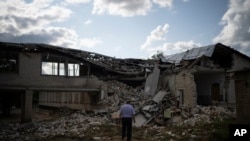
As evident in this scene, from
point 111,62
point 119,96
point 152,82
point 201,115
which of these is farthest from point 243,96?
point 111,62

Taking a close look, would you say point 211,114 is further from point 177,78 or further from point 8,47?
point 8,47

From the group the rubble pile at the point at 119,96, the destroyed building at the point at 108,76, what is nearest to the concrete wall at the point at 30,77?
the destroyed building at the point at 108,76

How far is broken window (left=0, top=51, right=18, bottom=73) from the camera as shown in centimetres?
2220

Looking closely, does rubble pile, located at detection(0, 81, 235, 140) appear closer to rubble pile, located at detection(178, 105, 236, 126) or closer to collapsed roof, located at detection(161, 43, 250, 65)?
rubble pile, located at detection(178, 105, 236, 126)

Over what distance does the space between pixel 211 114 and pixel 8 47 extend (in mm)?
15665

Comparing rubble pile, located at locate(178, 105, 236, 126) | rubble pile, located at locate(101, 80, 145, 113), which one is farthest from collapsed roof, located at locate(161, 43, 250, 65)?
rubble pile, located at locate(178, 105, 236, 126)

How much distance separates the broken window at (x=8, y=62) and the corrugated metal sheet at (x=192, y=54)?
1477 cm

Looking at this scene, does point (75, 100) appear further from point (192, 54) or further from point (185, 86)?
point (192, 54)

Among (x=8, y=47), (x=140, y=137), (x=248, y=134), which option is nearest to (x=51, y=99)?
(x=8, y=47)

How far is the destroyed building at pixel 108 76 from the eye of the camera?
22.2m

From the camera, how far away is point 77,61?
26797 millimetres

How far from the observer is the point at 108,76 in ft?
98.5

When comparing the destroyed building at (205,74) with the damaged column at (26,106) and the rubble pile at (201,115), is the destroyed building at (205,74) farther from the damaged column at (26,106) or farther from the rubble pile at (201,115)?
the damaged column at (26,106)

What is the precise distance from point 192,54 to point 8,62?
16.4 meters
